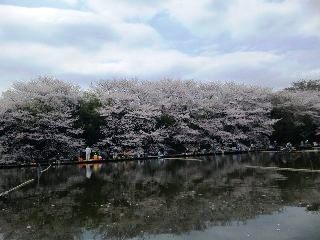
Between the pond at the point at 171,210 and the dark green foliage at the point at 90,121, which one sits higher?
the dark green foliage at the point at 90,121

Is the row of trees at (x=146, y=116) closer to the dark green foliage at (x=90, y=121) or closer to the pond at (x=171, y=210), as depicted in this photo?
the dark green foliage at (x=90, y=121)

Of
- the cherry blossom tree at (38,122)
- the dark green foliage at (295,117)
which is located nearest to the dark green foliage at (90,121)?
the cherry blossom tree at (38,122)

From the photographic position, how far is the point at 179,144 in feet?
139

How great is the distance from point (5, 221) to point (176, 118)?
31534mm

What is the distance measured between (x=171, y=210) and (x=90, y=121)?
88.5ft

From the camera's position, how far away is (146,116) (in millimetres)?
39344

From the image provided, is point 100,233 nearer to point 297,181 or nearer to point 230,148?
point 297,181

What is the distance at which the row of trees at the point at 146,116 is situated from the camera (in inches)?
1346

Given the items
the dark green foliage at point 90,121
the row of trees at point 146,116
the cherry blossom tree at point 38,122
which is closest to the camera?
the cherry blossom tree at point 38,122

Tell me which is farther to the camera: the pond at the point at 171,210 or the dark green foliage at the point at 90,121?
the dark green foliage at the point at 90,121

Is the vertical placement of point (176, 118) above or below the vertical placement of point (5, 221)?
above

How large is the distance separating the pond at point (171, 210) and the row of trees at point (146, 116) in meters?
16.9

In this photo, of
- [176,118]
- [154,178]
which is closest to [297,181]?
[154,178]

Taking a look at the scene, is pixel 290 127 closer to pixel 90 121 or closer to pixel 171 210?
pixel 90 121
